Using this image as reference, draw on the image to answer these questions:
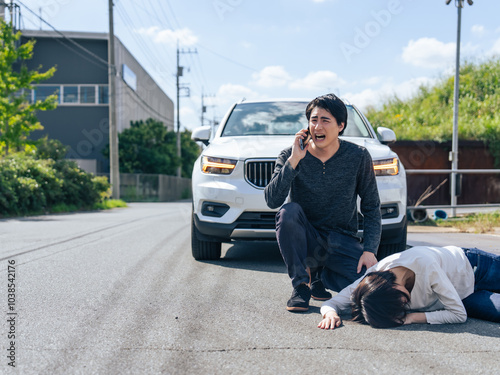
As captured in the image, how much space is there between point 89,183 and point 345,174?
15911 mm

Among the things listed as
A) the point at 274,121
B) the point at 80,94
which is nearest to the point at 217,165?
the point at 274,121

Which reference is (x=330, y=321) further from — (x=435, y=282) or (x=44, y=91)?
(x=44, y=91)

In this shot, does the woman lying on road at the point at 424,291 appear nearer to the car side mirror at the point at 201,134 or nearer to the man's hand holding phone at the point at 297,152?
the man's hand holding phone at the point at 297,152

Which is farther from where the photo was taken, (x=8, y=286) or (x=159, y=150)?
(x=159, y=150)

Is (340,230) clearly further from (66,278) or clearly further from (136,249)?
(136,249)

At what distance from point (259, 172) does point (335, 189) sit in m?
1.26

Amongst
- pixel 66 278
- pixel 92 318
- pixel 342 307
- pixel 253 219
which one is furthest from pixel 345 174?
pixel 66 278

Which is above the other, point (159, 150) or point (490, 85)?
point (490, 85)

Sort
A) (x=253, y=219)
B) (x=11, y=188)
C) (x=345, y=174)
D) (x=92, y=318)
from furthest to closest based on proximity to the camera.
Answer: (x=11, y=188) → (x=253, y=219) → (x=345, y=174) → (x=92, y=318)

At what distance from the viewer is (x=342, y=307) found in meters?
3.13

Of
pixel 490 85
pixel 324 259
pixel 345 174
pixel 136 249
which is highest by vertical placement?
pixel 490 85

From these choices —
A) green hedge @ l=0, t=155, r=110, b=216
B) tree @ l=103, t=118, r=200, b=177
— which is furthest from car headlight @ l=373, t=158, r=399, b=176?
tree @ l=103, t=118, r=200, b=177

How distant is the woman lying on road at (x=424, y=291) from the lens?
2.76m

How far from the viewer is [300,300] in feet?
10.8
